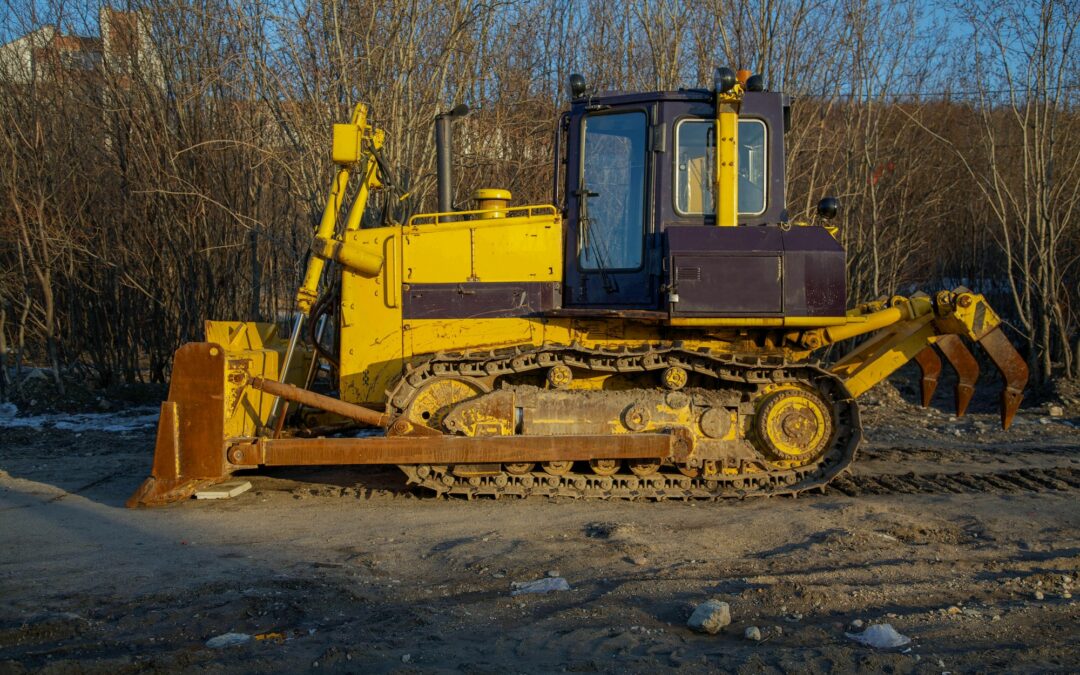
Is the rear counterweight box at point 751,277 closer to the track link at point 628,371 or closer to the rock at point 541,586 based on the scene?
the track link at point 628,371

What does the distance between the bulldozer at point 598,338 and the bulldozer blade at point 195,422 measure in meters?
0.02

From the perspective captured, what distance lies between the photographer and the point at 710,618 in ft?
13.7

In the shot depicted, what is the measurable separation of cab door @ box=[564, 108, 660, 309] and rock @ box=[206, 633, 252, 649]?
379 cm

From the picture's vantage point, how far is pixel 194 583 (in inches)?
197

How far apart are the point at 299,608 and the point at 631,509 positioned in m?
2.82

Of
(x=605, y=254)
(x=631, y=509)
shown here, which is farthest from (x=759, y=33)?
(x=631, y=509)

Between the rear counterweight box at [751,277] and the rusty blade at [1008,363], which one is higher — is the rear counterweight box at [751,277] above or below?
above

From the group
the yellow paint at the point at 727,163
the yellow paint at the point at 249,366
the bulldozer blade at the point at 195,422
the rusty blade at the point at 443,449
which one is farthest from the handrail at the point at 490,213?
the bulldozer blade at the point at 195,422

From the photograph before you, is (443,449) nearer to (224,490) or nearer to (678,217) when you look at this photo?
(224,490)

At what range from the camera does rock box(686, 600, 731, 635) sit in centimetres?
417

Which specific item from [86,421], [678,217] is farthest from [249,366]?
[86,421]

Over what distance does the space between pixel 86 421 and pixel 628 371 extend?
7.40 meters

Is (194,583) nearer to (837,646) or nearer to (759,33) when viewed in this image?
(837,646)

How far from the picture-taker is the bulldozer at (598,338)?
6676 mm
